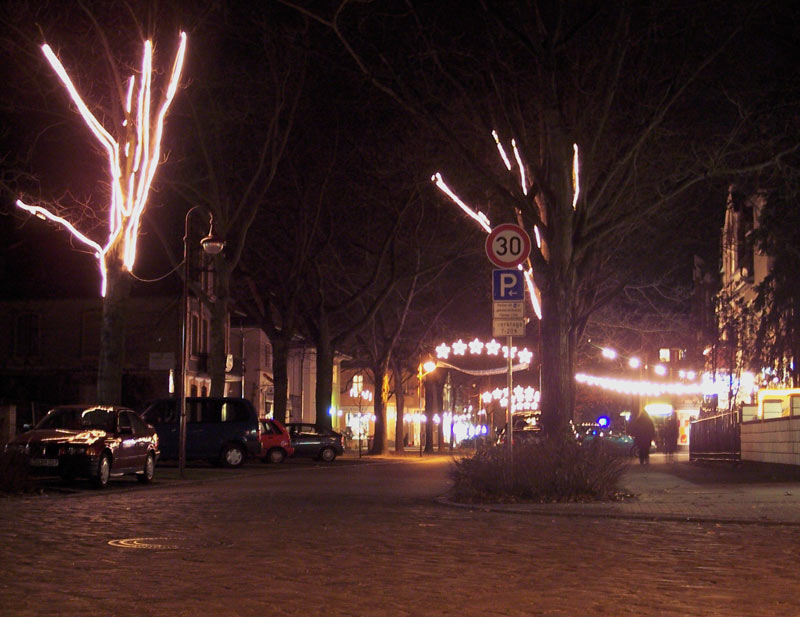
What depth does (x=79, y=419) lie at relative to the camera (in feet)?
79.7

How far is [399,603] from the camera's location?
8.85m

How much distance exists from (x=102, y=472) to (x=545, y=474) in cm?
902

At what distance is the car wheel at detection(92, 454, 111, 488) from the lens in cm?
2291

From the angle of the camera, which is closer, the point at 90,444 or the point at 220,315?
the point at 90,444

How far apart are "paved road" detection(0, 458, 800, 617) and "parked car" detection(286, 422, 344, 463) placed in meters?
28.7

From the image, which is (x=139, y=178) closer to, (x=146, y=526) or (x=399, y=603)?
(x=146, y=526)

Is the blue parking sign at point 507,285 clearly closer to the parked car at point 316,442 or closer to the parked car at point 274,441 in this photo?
the parked car at point 274,441

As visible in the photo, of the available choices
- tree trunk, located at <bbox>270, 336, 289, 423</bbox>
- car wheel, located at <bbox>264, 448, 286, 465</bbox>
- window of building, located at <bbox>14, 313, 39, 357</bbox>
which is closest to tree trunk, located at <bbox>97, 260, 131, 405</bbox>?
car wheel, located at <bbox>264, 448, 286, 465</bbox>

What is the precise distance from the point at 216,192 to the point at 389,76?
47.5 feet

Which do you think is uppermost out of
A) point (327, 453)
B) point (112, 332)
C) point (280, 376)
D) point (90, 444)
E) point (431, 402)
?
point (112, 332)

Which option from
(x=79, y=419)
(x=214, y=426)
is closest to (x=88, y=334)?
(x=214, y=426)

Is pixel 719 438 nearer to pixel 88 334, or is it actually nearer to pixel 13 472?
pixel 13 472

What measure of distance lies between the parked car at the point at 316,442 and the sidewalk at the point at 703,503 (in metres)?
22.2

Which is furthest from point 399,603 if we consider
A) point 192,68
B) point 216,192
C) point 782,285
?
point 216,192
